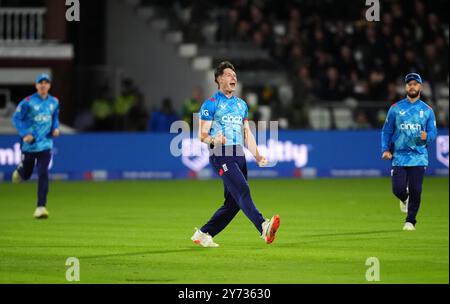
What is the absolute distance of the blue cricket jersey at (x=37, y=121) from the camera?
65.8 feet

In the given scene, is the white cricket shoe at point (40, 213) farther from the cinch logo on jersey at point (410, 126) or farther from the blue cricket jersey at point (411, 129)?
the cinch logo on jersey at point (410, 126)

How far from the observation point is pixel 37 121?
20047 mm

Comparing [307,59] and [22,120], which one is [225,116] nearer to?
[22,120]

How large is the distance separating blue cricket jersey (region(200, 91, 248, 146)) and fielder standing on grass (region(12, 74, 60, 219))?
5750 millimetres

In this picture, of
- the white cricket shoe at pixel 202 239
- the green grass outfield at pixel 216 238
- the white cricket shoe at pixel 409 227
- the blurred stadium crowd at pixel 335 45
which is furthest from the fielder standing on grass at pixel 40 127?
the blurred stadium crowd at pixel 335 45

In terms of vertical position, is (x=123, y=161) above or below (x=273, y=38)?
below

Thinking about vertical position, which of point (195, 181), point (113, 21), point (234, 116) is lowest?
point (195, 181)

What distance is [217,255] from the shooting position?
1484 centimetres

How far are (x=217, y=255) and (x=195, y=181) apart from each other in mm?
15407

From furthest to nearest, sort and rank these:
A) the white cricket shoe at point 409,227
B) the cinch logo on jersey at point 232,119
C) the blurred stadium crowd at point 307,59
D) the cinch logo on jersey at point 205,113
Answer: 1. the blurred stadium crowd at point 307,59
2. the white cricket shoe at point 409,227
3. the cinch logo on jersey at point 232,119
4. the cinch logo on jersey at point 205,113

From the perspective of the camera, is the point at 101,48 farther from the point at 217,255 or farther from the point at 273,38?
the point at 217,255

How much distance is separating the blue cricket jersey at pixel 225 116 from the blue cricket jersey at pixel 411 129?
342cm

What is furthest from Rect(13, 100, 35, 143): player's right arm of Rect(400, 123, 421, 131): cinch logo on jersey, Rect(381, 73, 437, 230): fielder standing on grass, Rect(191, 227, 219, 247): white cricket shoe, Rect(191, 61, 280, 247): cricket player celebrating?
Rect(400, 123, 421, 131): cinch logo on jersey
